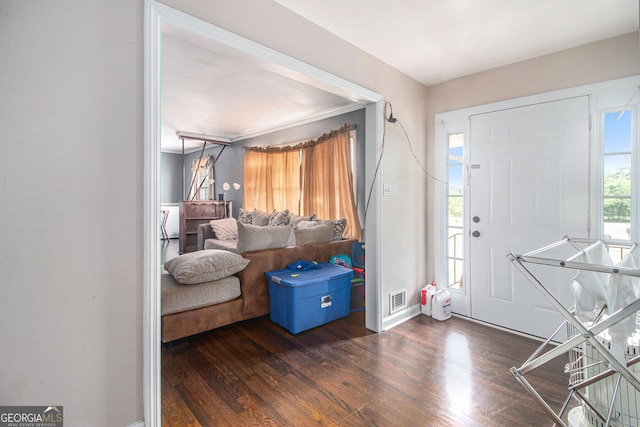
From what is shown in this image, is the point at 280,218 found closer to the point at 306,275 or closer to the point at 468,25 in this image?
the point at 306,275

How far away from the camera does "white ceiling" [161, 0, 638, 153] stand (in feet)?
6.55

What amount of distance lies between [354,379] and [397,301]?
1164 millimetres

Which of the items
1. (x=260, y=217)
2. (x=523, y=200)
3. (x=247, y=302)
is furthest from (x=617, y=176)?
(x=260, y=217)

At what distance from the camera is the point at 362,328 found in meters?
2.94

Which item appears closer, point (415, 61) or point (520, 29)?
point (520, 29)

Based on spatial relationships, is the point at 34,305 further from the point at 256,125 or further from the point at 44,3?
the point at 256,125

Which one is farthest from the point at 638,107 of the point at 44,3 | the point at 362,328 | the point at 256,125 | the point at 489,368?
the point at 256,125

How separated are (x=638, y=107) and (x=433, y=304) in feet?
7.50

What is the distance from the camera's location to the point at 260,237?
3109mm

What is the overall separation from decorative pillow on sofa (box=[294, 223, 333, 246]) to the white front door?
1576 millimetres

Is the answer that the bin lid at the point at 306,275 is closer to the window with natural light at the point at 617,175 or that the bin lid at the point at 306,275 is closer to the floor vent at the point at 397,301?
the floor vent at the point at 397,301

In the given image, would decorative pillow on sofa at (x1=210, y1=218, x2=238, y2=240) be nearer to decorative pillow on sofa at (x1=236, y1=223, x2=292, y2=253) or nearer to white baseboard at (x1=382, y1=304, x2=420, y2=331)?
decorative pillow on sofa at (x1=236, y1=223, x2=292, y2=253)

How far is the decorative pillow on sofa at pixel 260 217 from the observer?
515cm

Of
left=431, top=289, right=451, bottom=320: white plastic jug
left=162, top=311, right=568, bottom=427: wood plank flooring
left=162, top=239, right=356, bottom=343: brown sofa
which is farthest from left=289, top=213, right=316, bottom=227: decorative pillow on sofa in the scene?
left=431, top=289, right=451, bottom=320: white plastic jug
